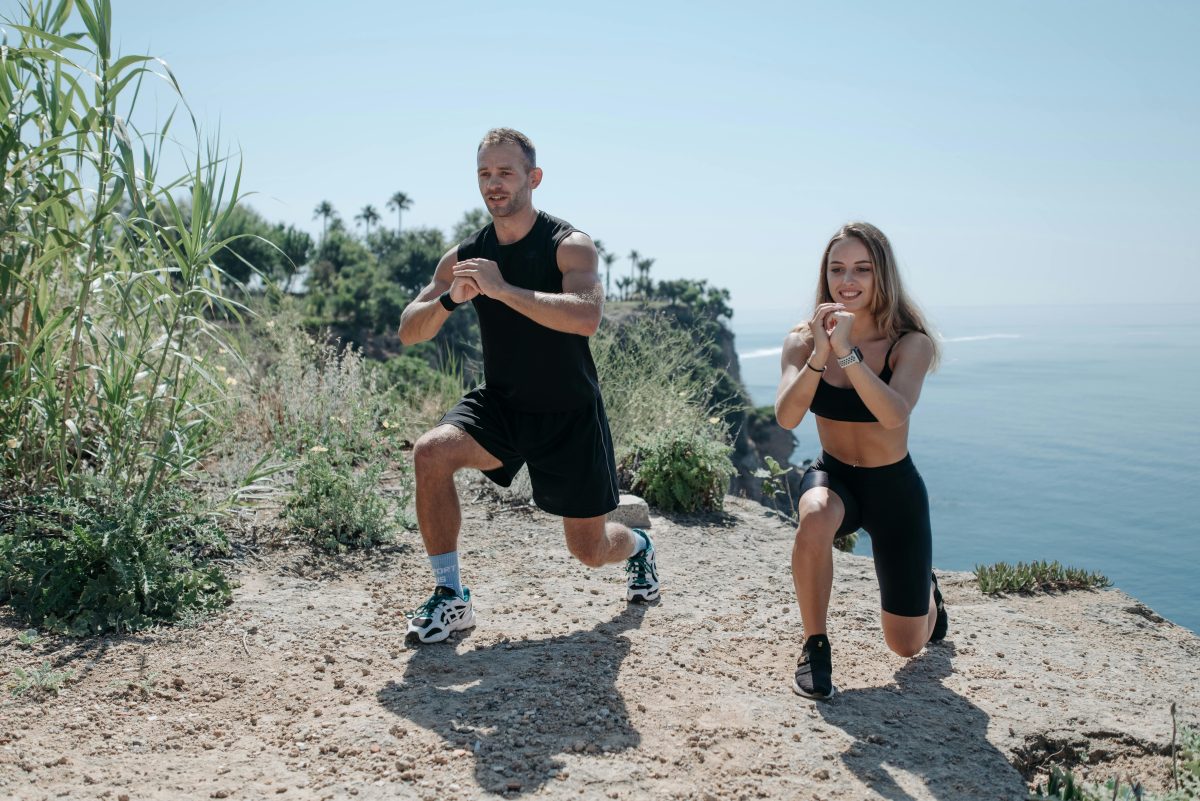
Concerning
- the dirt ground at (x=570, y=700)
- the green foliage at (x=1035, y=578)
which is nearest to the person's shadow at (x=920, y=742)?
the dirt ground at (x=570, y=700)

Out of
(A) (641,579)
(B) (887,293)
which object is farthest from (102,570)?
(B) (887,293)

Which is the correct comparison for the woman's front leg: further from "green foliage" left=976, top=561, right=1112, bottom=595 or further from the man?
"green foliage" left=976, top=561, right=1112, bottom=595

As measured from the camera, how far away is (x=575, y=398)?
362 centimetres

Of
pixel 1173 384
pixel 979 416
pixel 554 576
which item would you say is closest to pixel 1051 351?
pixel 1173 384

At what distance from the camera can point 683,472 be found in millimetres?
5988

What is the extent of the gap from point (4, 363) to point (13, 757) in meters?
2.09

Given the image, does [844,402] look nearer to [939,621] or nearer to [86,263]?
[939,621]

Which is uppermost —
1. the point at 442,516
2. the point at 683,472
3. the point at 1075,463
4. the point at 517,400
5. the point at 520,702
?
the point at 517,400

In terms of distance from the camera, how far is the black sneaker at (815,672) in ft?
10.2

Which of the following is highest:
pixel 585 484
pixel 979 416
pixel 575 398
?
pixel 575 398

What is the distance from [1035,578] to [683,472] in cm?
224

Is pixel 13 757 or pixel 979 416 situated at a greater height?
pixel 13 757

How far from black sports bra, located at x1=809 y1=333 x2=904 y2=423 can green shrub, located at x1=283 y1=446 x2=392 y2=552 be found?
261cm

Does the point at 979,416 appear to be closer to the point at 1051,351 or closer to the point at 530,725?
the point at 1051,351
